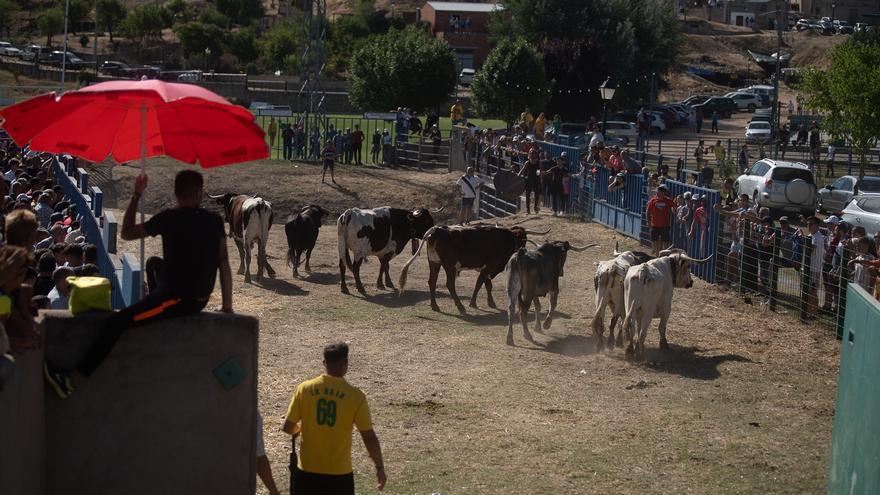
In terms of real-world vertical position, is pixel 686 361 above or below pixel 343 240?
below

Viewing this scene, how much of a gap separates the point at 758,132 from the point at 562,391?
4037 cm

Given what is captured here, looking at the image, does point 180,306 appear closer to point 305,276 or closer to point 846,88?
point 305,276

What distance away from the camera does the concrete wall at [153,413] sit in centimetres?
649

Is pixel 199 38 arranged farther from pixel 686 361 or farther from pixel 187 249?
pixel 187 249

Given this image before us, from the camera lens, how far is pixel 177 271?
6645 mm

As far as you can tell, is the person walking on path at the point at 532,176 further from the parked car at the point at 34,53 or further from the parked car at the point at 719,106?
the parked car at the point at 34,53

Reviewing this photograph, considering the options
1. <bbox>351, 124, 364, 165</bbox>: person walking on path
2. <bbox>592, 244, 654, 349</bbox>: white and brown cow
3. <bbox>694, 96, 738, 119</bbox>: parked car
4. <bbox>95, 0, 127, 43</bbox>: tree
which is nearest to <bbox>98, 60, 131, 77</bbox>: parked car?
<bbox>95, 0, 127, 43</bbox>: tree

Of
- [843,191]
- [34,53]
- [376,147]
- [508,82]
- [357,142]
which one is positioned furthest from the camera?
[34,53]

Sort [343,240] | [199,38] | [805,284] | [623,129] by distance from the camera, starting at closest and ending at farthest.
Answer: [805,284] < [343,240] < [623,129] < [199,38]

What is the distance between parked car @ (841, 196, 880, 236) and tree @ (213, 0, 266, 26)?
80922 mm

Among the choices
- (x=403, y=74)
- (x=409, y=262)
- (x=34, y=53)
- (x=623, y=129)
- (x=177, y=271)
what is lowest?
(x=409, y=262)

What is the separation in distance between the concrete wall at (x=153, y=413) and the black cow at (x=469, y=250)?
1178cm

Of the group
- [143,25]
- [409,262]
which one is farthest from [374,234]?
[143,25]

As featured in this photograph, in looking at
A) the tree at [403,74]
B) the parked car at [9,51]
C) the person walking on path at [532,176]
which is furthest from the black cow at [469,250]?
the parked car at [9,51]
